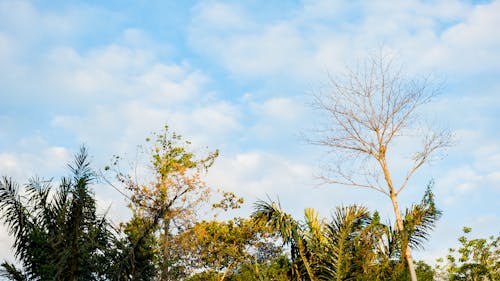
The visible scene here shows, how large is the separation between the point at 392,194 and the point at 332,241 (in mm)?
2770

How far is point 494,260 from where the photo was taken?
23.0 m

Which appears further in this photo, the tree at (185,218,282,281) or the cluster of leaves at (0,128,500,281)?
the tree at (185,218,282,281)

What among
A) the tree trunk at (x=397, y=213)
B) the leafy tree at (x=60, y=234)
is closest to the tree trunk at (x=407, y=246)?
the tree trunk at (x=397, y=213)

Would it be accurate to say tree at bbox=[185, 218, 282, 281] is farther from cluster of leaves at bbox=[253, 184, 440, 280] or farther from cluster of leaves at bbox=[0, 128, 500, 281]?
cluster of leaves at bbox=[253, 184, 440, 280]

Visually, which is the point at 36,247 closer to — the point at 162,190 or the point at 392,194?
the point at 392,194

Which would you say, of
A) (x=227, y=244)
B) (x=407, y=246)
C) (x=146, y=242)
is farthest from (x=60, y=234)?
(x=227, y=244)

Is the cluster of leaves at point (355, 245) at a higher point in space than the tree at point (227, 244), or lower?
lower

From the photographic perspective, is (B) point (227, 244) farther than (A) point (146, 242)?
Yes

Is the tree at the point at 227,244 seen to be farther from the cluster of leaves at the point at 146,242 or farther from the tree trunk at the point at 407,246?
the tree trunk at the point at 407,246

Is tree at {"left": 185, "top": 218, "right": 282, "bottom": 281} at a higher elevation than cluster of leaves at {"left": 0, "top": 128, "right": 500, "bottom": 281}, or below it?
higher

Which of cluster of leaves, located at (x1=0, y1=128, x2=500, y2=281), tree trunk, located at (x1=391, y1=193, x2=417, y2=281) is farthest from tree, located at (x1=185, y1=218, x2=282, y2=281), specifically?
tree trunk, located at (x1=391, y1=193, x2=417, y2=281)

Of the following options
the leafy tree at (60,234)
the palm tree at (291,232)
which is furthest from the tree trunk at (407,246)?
the leafy tree at (60,234)

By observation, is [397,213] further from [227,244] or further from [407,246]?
[227,244]

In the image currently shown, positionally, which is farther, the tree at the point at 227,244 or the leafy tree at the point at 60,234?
the tree at the point at 227,244
